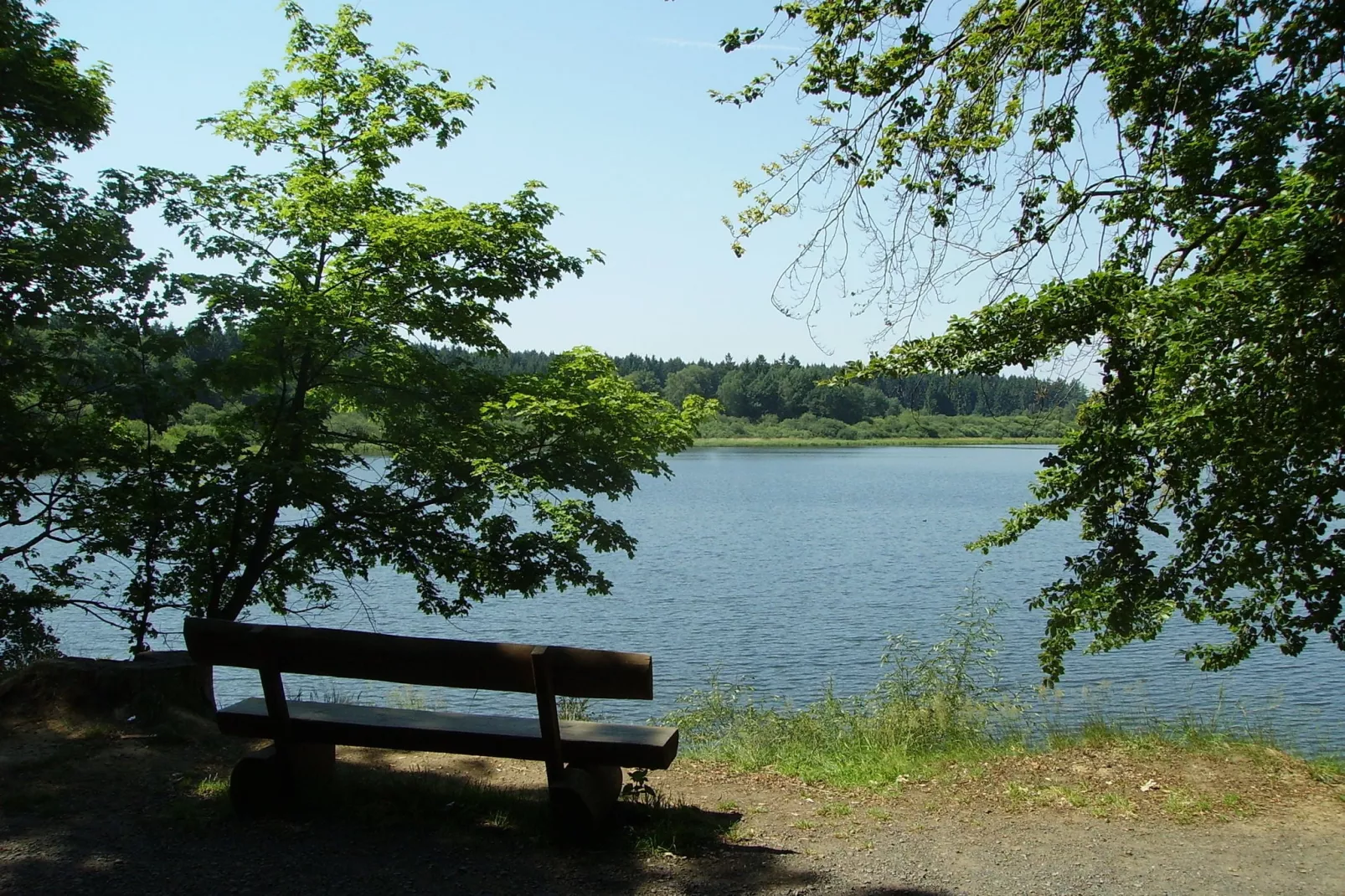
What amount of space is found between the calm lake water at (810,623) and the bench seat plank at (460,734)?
446 centimetres

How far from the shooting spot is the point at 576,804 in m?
4.12

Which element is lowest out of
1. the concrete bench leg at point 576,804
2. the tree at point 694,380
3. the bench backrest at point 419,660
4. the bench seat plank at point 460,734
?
the concrete bench leg at point 576,804

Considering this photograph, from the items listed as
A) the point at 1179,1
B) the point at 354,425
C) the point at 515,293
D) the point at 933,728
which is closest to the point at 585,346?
the point at 515,293

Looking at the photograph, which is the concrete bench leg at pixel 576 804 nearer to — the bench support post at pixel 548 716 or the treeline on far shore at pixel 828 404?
the bench support post at pixel 548 716

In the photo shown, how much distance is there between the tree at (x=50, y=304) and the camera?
7.31 meters

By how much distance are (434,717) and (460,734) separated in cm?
37

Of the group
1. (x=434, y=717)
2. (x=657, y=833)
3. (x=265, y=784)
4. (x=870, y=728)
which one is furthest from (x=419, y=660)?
(x=870, y=728)

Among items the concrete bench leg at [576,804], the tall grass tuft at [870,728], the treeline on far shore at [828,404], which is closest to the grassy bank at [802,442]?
the treeline on far shore at [828,404]

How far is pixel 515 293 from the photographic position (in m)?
8.14

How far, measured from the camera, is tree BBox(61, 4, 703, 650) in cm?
751

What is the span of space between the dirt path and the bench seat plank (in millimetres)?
338

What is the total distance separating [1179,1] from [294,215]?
638 centimetres

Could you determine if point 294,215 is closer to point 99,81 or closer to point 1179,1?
point 99,81

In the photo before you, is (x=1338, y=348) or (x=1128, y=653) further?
(x=1128, y=653)
